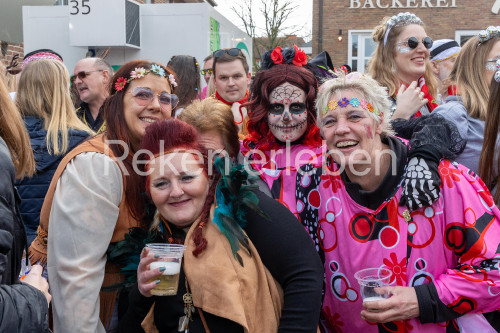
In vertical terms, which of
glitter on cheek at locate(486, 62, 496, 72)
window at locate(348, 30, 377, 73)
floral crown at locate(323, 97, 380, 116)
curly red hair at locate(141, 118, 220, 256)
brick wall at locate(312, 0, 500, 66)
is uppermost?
brick wall at locate(312, 0, 500, 66)

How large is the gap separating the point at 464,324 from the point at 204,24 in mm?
6487

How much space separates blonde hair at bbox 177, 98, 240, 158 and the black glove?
1.09 meters

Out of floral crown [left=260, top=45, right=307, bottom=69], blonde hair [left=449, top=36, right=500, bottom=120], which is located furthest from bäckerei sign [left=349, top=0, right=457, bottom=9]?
floral crown [left=260, top=45, right=307, bottom=69]

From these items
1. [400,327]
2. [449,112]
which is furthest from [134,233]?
[449,112]

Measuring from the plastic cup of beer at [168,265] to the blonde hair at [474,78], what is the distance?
2.15 meters

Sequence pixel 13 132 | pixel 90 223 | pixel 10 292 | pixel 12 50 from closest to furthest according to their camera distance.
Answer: pixel 10 292 < pixel 13 132 < pixel 90 223 < pixel 12 50

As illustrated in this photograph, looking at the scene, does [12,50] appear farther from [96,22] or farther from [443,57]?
[443,57]

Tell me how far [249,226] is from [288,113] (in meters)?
1.17

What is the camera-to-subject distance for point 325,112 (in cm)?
245

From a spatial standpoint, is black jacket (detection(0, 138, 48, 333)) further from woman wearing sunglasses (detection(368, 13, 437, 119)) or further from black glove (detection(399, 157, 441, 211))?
woman wearing sunglasses (detection(368, 13, 437, 119))

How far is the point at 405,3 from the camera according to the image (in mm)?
18109

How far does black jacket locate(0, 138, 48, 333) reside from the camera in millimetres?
1504

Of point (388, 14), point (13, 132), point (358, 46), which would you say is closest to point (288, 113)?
point (13, 132)

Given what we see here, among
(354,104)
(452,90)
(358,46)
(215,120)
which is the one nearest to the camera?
(354,104)
